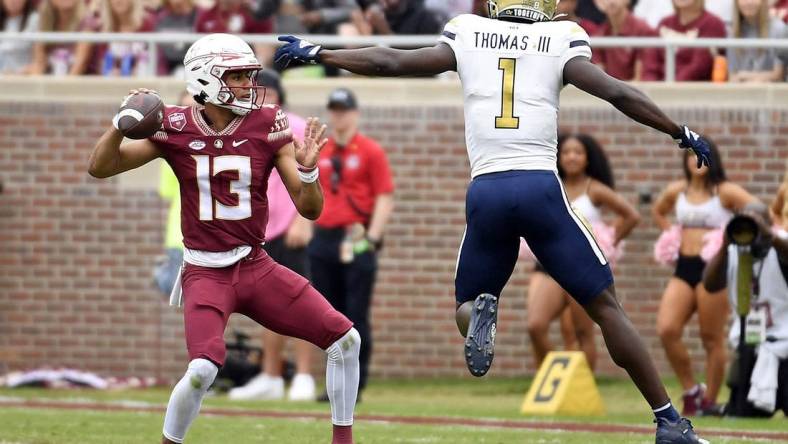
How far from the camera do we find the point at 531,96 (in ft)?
24.8

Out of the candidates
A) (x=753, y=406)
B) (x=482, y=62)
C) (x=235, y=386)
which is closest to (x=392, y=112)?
(x=235, y=386)

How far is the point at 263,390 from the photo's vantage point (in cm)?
1266

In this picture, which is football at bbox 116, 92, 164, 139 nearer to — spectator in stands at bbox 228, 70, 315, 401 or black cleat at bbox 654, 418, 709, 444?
black cleat at bbox 654, 418, 709, 444

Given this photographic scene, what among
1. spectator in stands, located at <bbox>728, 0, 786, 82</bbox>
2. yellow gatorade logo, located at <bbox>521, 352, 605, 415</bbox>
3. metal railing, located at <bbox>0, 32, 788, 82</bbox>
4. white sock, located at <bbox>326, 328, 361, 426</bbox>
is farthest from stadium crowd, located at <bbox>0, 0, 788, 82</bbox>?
white sock, located at <bbox>326, 328, 361, 426</bbox>

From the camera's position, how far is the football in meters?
7.31

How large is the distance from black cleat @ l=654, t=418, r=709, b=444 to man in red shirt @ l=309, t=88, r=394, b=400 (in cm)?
493

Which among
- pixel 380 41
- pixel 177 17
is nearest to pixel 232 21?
pixel 177 17

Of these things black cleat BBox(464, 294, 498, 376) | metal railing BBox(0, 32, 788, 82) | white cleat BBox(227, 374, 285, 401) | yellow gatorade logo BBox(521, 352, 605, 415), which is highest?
metal railing BBox(0, 32, 788, 82)

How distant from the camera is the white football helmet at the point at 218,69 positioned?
7641 millimetres

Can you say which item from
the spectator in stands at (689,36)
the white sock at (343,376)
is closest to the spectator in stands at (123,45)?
the spectator in stands at (689,36)

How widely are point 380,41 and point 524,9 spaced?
20.6 feet

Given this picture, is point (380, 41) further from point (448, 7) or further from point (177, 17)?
point (177, 17)

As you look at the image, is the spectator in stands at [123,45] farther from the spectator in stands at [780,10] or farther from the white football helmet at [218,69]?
the white football helmet at [218,69]

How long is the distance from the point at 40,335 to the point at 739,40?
6696 millimetres
